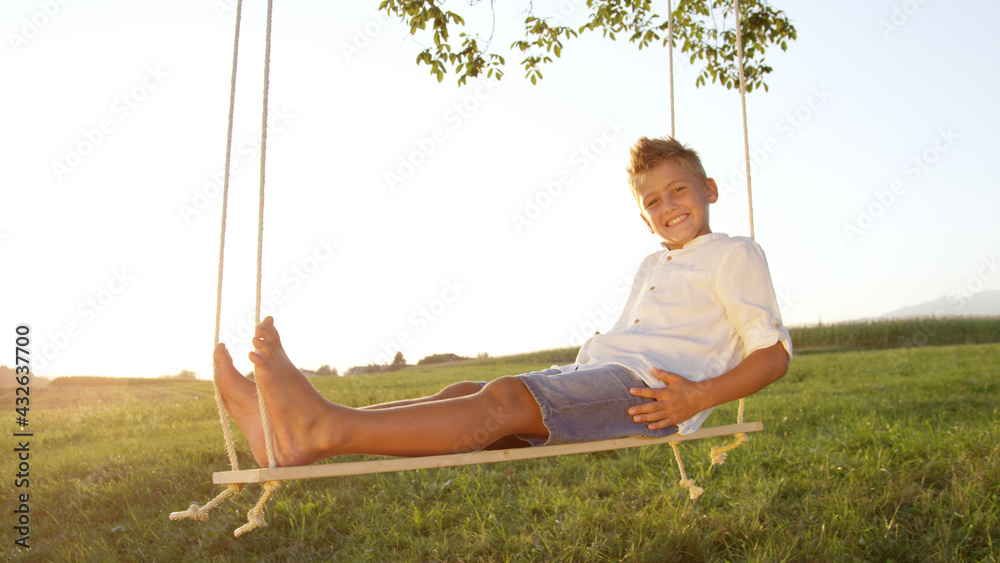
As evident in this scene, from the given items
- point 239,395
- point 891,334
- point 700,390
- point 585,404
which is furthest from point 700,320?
point 891,334

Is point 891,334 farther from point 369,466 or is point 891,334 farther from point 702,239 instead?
point 369,466

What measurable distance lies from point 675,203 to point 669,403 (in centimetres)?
76

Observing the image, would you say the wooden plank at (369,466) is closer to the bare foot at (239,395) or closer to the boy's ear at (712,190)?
the bare foot at (239,395)

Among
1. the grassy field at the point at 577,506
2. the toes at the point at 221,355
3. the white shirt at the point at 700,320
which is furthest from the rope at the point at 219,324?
the grassy field at the point at 577,506

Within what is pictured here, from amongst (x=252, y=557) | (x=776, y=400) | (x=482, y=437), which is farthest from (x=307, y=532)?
(x=776, y=400)

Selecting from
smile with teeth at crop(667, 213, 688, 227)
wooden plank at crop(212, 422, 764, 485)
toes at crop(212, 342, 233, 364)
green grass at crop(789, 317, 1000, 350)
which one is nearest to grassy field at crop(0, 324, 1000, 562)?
wooden plank at crop(212, 422, 764, 485)

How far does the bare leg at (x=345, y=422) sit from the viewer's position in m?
1.66

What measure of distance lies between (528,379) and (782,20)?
4110mm

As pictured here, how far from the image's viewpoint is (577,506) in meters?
3.13

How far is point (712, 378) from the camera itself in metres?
2.01

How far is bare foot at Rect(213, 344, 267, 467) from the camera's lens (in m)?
1.82

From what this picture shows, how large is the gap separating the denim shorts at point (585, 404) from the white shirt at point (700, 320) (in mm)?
107

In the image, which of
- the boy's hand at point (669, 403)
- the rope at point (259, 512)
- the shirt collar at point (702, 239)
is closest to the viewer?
the rope at point (259, 512)

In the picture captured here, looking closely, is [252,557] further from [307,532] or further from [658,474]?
[658,474]
